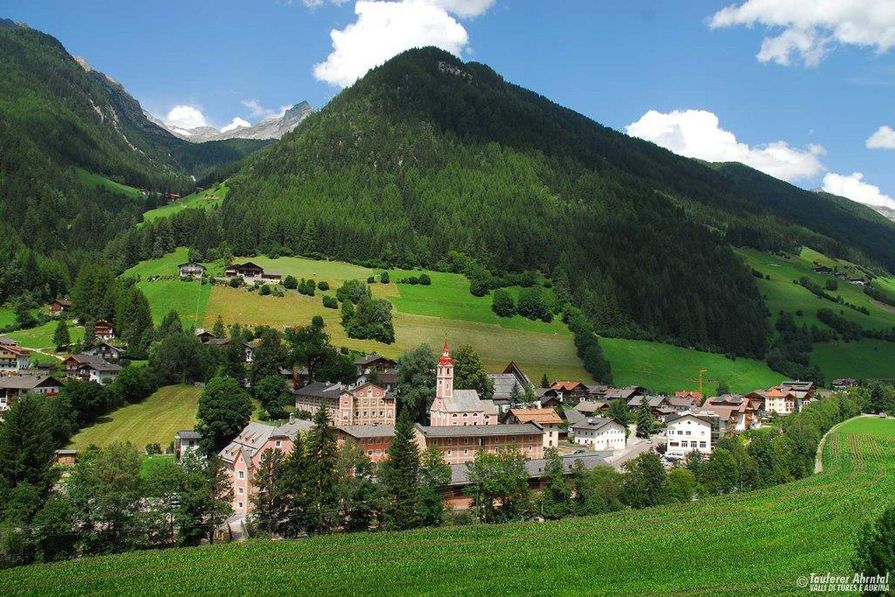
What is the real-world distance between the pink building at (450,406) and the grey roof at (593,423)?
1220 centimetres

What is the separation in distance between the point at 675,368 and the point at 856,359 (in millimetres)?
51008

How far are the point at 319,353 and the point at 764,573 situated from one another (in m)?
60.9

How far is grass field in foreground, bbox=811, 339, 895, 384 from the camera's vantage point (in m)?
155

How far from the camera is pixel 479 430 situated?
77438 millimetres

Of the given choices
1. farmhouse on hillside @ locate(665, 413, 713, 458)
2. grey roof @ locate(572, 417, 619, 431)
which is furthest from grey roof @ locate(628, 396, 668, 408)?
grey roof @ locate(572, 417, 619, 431)

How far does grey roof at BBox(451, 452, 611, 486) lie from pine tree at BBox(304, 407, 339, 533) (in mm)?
11966

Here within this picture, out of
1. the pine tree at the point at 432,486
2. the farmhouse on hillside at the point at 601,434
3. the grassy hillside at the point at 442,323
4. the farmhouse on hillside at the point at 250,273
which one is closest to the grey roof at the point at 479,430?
the pine tree at the point at 432,486

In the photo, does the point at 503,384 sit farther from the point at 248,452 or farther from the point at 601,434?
the point at 248,452

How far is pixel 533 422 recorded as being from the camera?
276 feet

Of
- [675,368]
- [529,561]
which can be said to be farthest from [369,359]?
[675,368]

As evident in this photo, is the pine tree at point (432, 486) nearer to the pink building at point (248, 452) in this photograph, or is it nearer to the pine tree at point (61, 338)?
the pink building at point (248, 452)

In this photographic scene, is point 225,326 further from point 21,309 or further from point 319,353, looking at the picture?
point 21,309

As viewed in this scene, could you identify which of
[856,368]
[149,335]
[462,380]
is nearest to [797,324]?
[856,368]

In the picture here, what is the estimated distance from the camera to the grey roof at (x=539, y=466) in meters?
66.1
